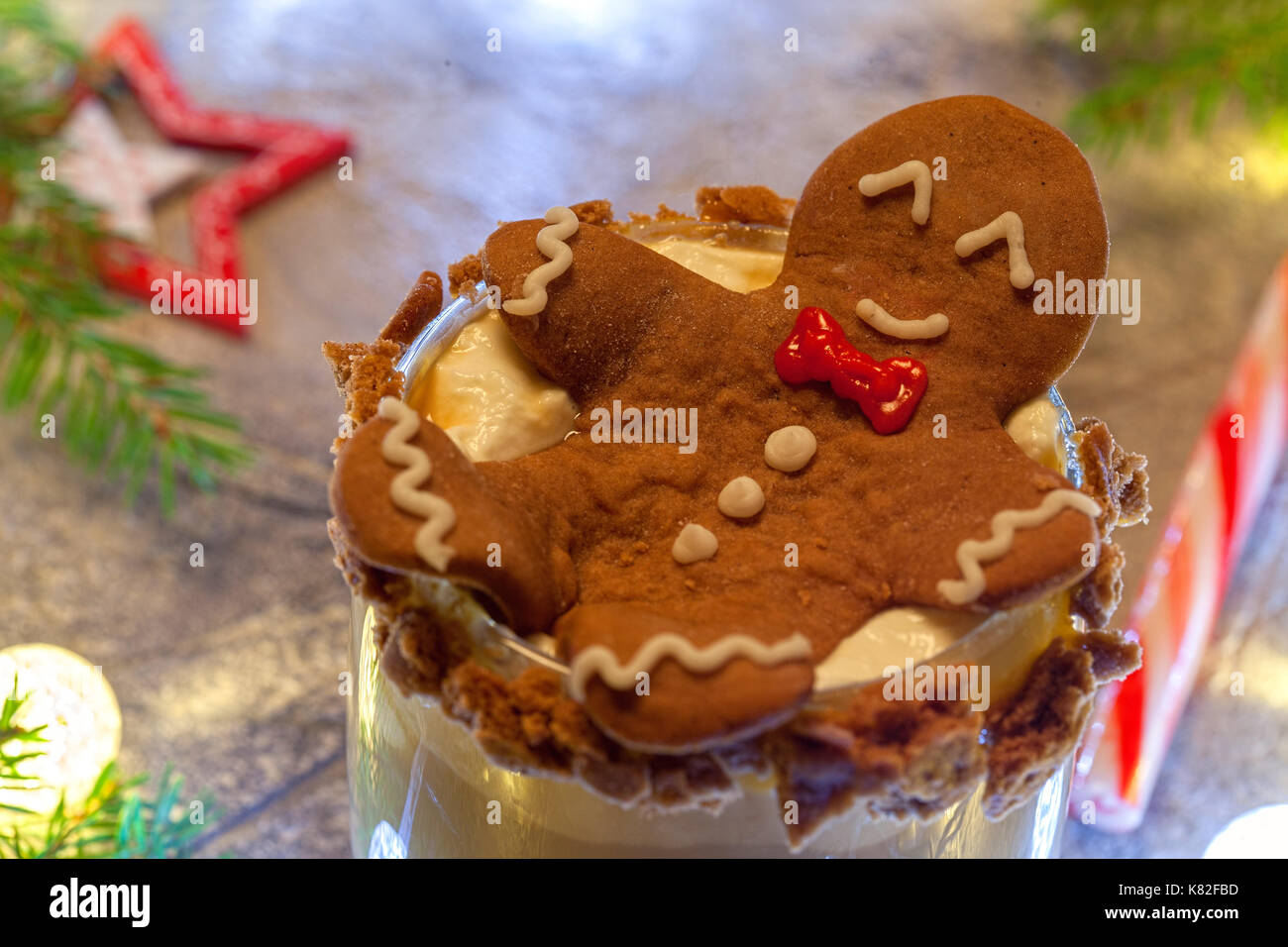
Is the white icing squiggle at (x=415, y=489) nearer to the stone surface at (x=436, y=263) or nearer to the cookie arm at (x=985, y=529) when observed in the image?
the cookie arm at (x=985, y=529)

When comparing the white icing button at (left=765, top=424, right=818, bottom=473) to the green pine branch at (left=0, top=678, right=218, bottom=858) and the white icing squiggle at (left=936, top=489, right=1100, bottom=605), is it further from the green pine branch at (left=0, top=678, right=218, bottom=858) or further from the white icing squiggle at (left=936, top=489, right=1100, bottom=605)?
the green pine branch at (left=0, top=678, right=218, bottom=858)

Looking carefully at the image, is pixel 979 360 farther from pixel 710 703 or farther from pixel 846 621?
pixel 710 703

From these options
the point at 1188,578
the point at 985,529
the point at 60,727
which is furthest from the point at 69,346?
the point at 1188,578

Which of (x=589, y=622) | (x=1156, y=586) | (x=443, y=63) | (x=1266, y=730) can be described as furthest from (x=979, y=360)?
(x=443, y=63)

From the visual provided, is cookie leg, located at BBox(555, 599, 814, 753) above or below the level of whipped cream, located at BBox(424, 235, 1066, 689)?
below

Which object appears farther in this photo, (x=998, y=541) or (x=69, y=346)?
(x=69, y=346)


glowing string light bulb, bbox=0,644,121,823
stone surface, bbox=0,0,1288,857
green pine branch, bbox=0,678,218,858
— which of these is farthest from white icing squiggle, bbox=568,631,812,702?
stone surface, bbox=0,0,1288,857

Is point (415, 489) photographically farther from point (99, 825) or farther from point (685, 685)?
point (99, 825)
